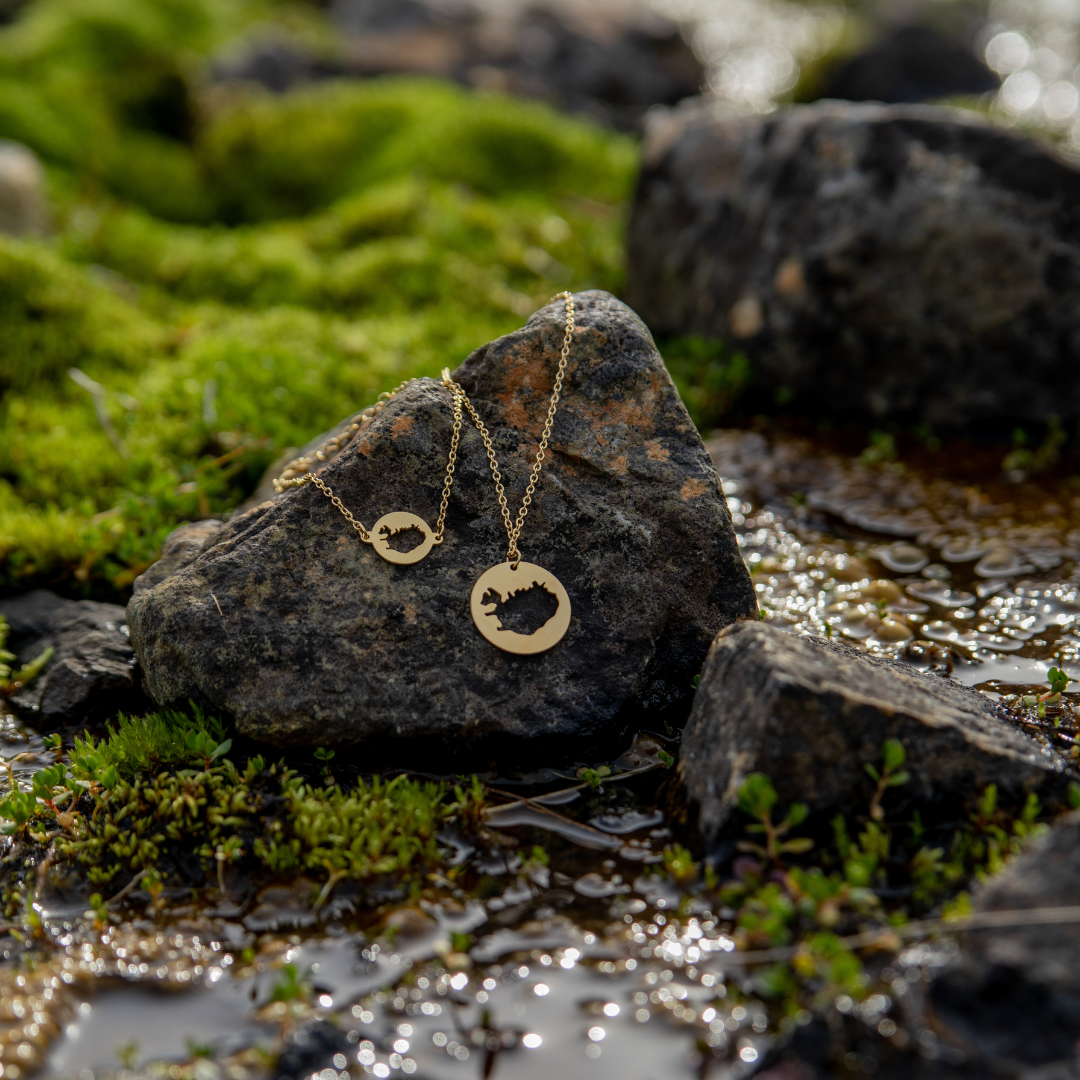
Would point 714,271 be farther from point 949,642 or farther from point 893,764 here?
point 893,764

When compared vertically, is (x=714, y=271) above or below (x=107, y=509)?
above

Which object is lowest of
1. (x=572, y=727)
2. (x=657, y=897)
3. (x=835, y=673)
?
(x=657, y=897)

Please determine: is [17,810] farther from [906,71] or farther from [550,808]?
[906,71]

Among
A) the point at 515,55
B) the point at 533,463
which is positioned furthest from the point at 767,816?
the point at 515,55

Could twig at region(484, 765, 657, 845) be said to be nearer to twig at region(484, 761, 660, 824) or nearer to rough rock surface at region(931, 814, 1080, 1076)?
twig at region(484, 761, 660, 824)

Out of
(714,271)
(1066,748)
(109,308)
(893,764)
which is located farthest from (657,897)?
(109,308)

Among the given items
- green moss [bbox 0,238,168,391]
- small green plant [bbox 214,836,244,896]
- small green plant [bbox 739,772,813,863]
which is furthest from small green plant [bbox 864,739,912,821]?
green moss [bbox 0,238,168,391]

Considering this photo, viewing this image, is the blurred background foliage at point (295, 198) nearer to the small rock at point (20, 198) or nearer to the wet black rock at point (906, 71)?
the wet black rock at point (906, 71)
